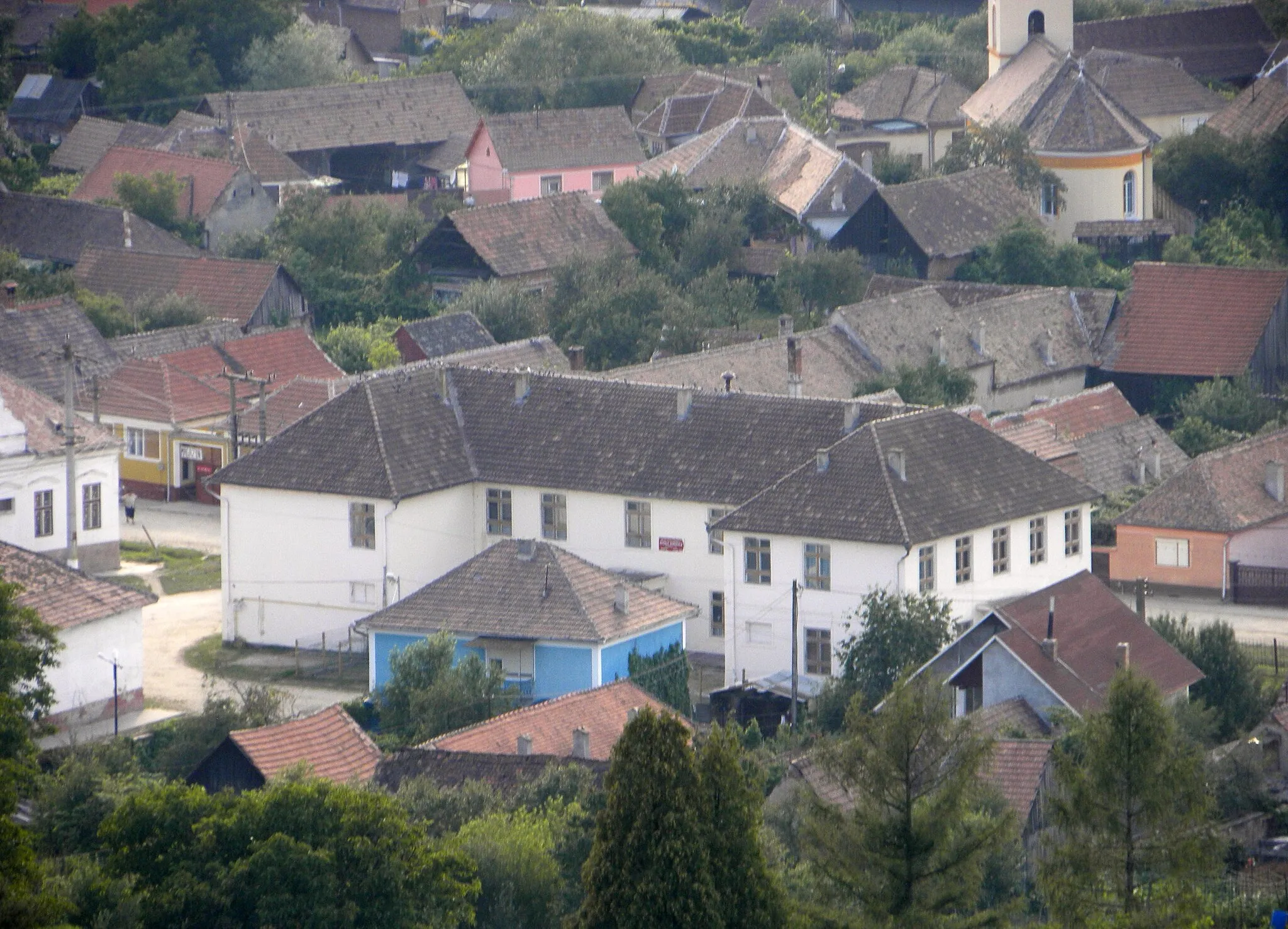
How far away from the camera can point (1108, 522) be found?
5212 centimetres

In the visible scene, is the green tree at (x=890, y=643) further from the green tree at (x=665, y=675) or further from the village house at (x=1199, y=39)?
the village house at (x=1199, y=39)

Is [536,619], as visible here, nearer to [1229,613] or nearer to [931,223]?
[1229,613]

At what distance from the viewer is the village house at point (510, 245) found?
233 feet

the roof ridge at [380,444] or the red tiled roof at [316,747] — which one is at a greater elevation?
the roof ridge at [380,444]

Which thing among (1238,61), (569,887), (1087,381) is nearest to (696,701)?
(569,887)

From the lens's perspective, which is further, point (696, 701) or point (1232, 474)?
point (1232, 474)

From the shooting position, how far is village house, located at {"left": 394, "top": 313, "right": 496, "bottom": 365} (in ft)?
208

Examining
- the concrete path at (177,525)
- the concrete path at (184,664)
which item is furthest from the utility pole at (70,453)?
the concrete path at (177,525)

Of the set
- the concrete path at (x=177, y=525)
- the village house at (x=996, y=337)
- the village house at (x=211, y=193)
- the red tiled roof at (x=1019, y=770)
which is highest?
the village house at (x=211, y=193)

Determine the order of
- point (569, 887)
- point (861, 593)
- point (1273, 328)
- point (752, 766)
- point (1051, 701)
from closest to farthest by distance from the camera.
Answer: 1. point (569, 887)
2. point (752, 766)
3. point (1051, 701)
4. point (861, 593)
5. point (1273, 328)

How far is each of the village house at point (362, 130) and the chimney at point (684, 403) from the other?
135 feet

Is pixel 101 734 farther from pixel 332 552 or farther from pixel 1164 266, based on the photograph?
pixel 1164 266

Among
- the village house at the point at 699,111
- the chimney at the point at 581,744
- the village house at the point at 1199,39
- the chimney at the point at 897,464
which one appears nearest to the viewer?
the chimney at the point at 581,744

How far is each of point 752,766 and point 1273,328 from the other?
33279 mm
